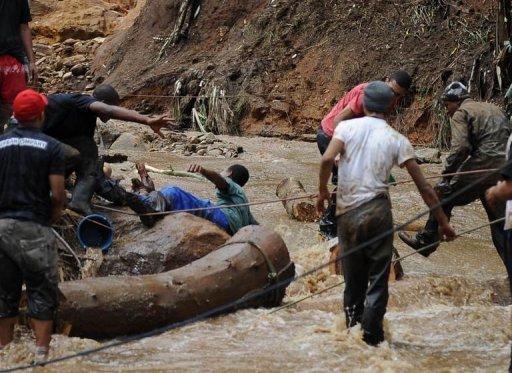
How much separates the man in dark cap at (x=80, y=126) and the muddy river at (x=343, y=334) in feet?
5.98

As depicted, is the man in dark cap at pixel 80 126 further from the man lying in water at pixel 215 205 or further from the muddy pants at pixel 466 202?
the muddy pants at pixel 466 202

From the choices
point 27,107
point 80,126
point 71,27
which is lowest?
point 71,27

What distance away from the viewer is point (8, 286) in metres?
5.48

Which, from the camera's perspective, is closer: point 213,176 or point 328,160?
point 328,160

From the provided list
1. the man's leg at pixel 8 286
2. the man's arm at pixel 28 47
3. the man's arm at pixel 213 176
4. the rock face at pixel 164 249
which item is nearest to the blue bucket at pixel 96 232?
the rock face at pixel 164 249

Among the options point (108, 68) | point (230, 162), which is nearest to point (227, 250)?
point (230, 162)

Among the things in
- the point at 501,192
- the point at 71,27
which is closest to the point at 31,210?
the point at 501,192

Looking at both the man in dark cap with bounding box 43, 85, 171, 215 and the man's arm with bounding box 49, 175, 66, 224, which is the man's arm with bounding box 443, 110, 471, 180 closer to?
the man in dark cap with bounding box 43, 85, 171, 215

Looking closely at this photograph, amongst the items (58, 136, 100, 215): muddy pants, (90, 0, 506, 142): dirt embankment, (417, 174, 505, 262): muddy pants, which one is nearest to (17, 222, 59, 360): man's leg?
(58, 136, 100, 215): muddy pants

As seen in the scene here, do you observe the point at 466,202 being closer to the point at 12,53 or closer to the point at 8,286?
the point at 8,286

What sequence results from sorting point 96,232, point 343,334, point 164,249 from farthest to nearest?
point 96,232
point 164,249
point 343,334

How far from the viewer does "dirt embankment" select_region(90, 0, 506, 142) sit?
54.5 feet

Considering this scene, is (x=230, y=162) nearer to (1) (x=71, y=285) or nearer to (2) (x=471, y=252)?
(2) (x=471, y=252)

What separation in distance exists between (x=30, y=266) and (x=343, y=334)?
6.77 feet
